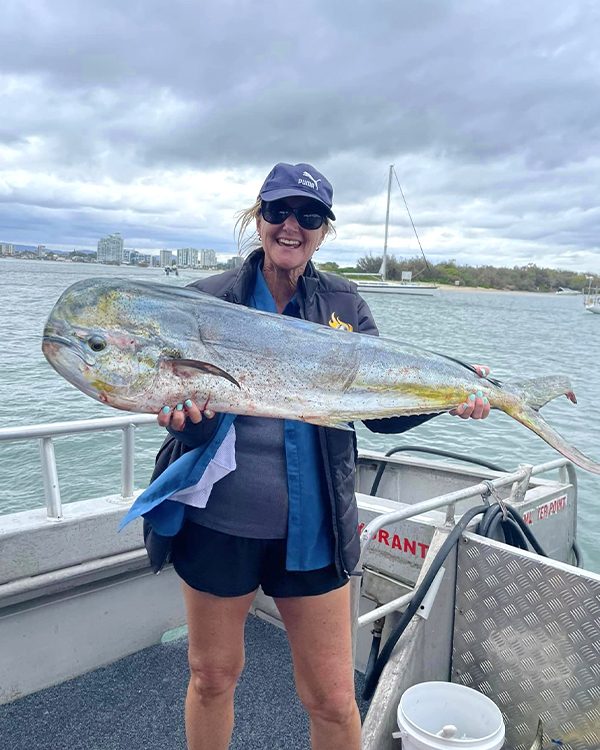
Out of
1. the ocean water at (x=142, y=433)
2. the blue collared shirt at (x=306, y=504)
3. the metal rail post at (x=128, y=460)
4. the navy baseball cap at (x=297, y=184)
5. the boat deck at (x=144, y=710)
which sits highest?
the navy baseball cap at (x=297, y=184)

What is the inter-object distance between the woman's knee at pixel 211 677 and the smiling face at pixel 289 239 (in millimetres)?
1431

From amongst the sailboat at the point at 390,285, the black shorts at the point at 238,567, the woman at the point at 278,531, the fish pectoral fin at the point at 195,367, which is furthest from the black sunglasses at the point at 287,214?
the sailboat at the point at 390,285

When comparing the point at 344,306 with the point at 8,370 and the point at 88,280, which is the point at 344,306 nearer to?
the point at 88,280

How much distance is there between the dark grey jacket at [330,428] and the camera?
6.91 feet

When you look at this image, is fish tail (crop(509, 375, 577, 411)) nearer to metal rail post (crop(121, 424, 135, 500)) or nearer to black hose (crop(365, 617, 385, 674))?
black hose (crop(365, 617, 385, 674))

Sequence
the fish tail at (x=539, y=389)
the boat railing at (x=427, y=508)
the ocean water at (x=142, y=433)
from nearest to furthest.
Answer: the fish tail at (x=539, y=389), the boat railing at (x=427, y=508), the ocean water at (x=142, y=433)

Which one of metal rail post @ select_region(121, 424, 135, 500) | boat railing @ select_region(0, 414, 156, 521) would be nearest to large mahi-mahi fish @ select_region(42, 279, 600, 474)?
boat railing @ select_region(0, 414, 156, 521)

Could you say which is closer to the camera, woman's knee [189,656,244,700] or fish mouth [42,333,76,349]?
fish mouth [42,333,76,349]

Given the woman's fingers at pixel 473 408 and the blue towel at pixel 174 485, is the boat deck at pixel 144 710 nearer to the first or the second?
the blue towel at pixel 174 485

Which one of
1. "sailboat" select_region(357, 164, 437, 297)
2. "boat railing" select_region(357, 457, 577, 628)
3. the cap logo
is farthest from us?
"sailboat" select_region(357, 164, 437, 297)

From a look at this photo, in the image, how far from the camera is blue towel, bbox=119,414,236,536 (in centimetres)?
199

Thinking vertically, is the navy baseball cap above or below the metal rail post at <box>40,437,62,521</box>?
above

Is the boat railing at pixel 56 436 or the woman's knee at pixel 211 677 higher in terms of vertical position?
the boat railing at pixel 56 436

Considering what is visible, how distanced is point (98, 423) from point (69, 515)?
54 cm
